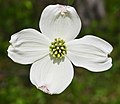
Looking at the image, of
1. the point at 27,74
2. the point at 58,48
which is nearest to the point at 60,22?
the point at 58,48

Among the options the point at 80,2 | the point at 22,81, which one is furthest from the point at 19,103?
the point at 80,2

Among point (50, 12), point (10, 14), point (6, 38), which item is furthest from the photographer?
point (6, 38)

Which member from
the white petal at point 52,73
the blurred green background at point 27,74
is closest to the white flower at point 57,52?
the white petal at point 52,73

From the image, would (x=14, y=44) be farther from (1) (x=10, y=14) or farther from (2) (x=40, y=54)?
(1) (x=10, y=14)

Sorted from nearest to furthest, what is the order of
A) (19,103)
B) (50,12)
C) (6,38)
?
(50,12), (19,103), (6,38)

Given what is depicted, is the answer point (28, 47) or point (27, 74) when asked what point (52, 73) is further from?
point (27, 74)

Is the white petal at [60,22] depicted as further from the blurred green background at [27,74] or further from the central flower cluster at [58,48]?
the blurred green background at [27,74]
